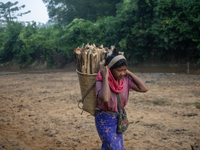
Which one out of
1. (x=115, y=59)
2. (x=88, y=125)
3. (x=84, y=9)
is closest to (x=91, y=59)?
(x=115, y=59)

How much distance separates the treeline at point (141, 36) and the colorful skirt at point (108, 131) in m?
13.5

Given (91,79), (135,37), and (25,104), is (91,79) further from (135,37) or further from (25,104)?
(135,37)

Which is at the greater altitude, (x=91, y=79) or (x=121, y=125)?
(x=91, y=79)

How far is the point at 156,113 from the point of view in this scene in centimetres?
555

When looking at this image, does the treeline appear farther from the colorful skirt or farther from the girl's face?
the colorful skirt

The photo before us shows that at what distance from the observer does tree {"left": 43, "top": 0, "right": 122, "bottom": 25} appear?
29.9 meters

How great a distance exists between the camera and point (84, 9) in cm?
3375

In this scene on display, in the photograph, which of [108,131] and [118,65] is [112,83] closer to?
[118,65]

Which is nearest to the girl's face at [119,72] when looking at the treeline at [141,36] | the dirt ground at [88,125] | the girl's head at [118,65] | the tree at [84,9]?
the girl's head at [118,65]

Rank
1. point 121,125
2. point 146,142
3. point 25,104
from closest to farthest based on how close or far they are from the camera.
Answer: point 121,125 → point 146,142 → point 25,104

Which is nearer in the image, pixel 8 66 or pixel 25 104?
pixel 25 104

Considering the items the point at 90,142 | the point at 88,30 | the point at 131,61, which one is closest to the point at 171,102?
the point at 90,142

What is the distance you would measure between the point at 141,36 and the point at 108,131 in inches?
671

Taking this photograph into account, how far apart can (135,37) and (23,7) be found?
44123 millimetres
